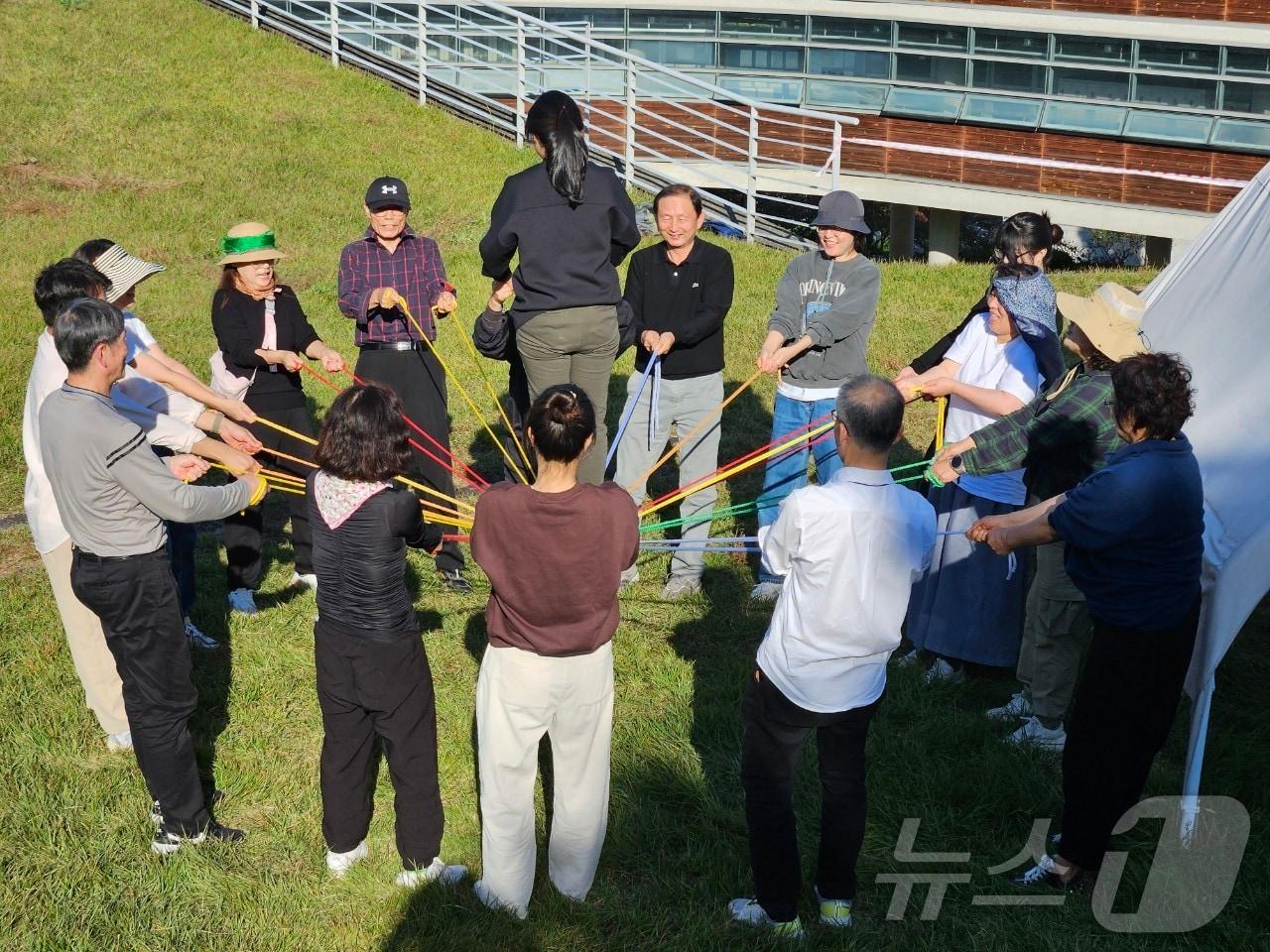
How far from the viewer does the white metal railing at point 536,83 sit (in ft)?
51.4

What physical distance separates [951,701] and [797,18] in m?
15.4

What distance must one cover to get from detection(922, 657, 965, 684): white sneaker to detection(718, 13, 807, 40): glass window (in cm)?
1502

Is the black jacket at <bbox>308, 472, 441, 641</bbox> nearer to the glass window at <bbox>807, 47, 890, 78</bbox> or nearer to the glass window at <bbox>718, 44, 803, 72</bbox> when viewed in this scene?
the glass window at <bbox>807, 47, 890, 78</bbox>

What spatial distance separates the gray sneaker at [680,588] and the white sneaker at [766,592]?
327 mm

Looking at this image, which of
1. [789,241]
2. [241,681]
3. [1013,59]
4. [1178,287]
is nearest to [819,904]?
[241,681]

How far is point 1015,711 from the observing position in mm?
5336

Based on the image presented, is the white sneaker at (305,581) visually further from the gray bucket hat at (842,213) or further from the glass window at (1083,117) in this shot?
the glass window at (1083,117)

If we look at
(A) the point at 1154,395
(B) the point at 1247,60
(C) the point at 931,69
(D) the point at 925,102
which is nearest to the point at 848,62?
(C) the point at 931,69

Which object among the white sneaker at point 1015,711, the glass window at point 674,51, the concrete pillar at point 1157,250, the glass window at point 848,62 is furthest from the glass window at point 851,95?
the white sneaker at point 1015,711

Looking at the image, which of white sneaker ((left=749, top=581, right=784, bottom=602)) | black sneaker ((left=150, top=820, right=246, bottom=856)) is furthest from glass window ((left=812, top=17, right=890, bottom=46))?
black sneaker ((left=150, top=820, right=246, bottom=856))

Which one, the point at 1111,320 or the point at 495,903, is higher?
the point at 1111,320

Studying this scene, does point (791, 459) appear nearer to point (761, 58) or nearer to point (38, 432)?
point (38, 432)

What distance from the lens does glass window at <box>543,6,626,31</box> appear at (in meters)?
19.0

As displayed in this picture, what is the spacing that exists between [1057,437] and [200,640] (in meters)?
4.21
